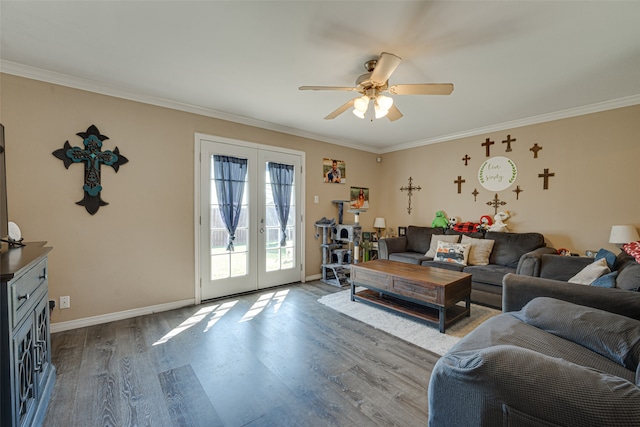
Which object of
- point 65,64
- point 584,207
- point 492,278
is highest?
point 65,64

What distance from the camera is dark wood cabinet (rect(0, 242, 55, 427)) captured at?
1198mm

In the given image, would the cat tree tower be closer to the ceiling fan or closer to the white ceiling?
the white ceiling

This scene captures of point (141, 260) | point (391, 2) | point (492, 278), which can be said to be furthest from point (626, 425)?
point (141, 260)

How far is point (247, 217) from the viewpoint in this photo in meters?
3.80

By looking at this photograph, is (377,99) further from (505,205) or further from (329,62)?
(505,205)

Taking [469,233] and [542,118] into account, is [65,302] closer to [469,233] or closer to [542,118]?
[469,233]

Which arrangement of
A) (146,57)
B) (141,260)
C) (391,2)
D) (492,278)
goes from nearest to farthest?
(391,2) → (146,57) → (141,260) → (492,278)

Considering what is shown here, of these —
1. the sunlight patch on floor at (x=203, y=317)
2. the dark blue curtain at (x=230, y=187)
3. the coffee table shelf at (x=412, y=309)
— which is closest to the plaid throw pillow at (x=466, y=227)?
the coffee table shelf at (x=412, y=309)

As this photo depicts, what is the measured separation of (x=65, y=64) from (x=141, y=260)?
1.95m

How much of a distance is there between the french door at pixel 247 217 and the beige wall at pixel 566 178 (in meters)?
2.68

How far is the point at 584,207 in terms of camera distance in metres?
3.41

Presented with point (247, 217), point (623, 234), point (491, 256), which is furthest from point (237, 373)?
point (623, 234)

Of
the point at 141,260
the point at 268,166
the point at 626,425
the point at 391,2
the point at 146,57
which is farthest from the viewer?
the point at 268,166

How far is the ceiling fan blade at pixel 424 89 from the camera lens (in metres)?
2.04
